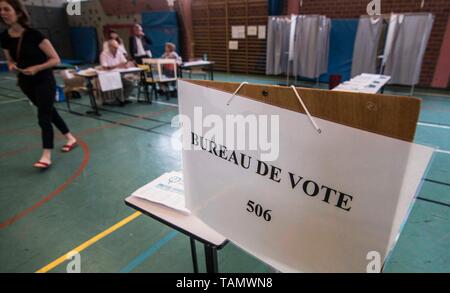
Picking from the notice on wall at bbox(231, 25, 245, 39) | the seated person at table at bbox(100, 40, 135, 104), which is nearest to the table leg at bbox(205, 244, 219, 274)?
the seated person at table at bbox(100, 40, 135, 104)

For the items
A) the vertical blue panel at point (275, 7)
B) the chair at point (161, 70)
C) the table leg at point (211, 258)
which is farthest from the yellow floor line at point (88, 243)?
the vertical blue panel at point (275, 7)

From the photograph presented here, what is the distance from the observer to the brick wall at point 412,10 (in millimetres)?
5605

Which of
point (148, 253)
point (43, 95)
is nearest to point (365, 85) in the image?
point (148, 253)

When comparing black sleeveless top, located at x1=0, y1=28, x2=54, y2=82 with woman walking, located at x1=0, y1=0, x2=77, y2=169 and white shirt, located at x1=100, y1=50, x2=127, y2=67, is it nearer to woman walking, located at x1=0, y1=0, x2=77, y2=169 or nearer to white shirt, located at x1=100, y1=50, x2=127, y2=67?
woman walking, located at x1=0, y1=0, x2=77, y2=169

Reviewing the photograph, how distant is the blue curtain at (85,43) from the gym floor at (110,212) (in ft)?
30.3

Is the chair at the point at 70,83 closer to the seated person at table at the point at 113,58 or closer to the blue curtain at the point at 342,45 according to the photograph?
the seated person at table at the point at 113,58

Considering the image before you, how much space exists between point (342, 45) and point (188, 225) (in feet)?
22.4

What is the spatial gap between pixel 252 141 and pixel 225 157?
112 millimetres

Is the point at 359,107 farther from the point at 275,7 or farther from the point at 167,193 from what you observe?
the point at 275,7

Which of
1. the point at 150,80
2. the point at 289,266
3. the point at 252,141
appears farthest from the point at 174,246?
the point at 150,80

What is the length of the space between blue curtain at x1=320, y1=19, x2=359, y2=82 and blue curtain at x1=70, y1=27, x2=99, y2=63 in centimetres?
1015

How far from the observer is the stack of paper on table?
100 centimetres

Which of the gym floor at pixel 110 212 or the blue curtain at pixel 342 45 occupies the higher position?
the blue curtain at pixel 342 45
